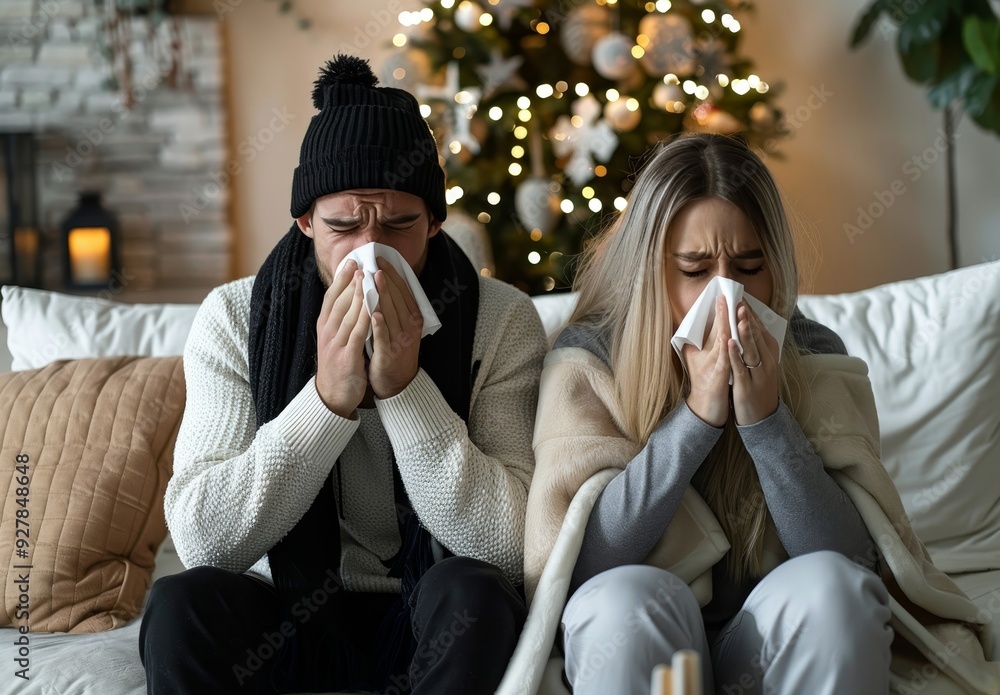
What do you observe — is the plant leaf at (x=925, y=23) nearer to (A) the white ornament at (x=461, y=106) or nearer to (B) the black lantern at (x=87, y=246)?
(A) the white ornament at (x=461, y=106)

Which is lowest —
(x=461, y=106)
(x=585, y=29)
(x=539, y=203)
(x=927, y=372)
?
(x=927, y=372)

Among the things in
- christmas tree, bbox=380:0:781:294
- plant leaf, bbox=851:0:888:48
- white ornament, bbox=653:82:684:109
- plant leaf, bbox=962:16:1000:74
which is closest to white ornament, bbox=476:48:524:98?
christmas tree, bbox=380:0:781:294

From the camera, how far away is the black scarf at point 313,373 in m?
1.41

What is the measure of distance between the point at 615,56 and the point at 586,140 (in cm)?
26

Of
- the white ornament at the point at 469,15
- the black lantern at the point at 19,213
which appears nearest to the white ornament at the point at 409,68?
the white ornament at the point at 469,15

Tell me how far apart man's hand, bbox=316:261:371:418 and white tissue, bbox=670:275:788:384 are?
43 centimetres

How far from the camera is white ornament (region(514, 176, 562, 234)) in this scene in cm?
317

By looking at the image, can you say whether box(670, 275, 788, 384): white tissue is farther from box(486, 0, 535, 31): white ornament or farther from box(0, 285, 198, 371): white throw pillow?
box(486, 0, 535, 31): white ornament

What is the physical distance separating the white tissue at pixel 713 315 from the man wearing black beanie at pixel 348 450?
31cm

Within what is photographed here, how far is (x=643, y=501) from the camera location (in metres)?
1.32

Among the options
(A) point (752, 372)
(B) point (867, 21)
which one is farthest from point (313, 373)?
(B) point (867, 21)

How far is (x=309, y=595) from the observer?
141 centimetres

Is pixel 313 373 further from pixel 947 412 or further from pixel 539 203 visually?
Answer: pixel 539 203

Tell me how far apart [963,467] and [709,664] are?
0.76 meters
